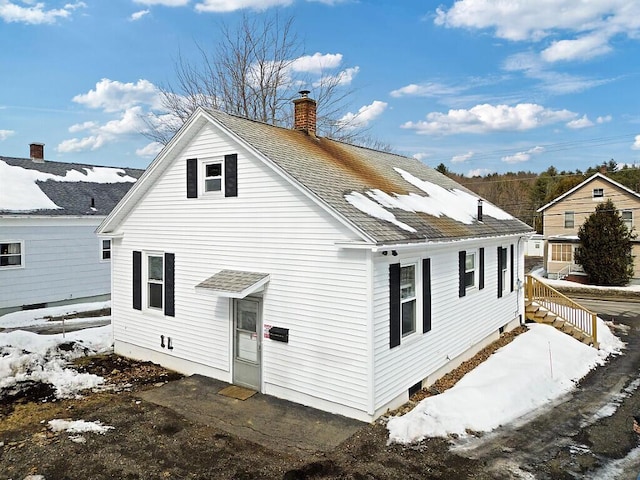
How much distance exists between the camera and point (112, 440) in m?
7.53

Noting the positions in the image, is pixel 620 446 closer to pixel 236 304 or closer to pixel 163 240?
pixel 236 304

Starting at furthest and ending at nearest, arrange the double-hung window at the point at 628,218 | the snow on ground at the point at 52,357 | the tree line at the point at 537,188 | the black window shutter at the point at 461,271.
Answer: the tree line at the point at 537,188 < the double-hung window at the point at 628,218 < the black window shutter at the point at 461,271 < the snow on ground at the point at 52,357

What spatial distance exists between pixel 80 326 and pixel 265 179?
428 inches

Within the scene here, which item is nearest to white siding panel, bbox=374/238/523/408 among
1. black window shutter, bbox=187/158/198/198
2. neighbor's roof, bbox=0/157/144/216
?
black window shutter, bbox=187/158/198/198

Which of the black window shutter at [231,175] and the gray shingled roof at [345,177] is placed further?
the black window shutter at [231,175]

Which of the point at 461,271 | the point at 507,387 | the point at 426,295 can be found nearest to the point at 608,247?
the point at 461,271

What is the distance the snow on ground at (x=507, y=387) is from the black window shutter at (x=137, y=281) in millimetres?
7258

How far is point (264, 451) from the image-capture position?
7.21 metres

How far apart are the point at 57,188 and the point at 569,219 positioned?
34520 millimetres

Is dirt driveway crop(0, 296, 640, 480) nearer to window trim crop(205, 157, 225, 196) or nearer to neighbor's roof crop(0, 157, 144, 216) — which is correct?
window trim crop(205, 157, 225, 196)

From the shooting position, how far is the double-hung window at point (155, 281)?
11727mm

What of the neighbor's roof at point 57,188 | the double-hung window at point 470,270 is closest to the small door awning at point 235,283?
the double-hung window at point 470,270

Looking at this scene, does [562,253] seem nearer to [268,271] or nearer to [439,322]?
[439,322]

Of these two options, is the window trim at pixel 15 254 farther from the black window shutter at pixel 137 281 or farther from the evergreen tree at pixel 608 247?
the evergreen tree at pixel 608 247
